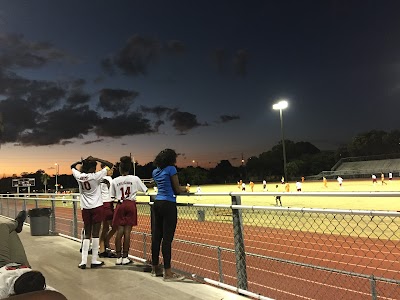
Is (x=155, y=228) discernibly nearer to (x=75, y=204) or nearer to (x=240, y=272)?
(x=240, y=272)

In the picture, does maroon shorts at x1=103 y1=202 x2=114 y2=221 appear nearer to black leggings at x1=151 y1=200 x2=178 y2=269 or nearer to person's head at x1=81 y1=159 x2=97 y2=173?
person's head at x1=81 y1=159 x2=97 y2=173

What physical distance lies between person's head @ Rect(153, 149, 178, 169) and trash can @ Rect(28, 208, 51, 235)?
643cm

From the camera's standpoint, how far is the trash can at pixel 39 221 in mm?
9461

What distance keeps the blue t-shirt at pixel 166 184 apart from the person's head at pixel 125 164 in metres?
1.06

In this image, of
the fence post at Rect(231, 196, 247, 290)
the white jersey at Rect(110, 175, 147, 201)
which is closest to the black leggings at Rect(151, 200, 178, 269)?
the fence post at Rect(231, 196, 247, 290)

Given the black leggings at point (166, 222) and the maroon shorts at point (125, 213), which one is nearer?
the black leggings at point (166, 222)

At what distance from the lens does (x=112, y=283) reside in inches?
178

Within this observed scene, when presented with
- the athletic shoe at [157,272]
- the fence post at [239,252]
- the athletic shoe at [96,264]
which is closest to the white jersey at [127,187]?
the athletic shoe at [96,264]

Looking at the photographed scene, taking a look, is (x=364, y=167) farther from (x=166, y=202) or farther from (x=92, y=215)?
(x=166, y=202)

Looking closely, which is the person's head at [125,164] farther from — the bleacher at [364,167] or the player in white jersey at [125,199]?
the bleacher at [364,167]

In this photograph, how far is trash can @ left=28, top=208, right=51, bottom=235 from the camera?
9.46 metres

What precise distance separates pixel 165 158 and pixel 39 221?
6678 mm

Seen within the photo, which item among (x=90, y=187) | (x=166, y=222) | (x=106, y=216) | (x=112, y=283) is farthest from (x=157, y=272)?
(x=106, y=216)

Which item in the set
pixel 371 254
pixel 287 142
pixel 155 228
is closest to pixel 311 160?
pixel 287 142
